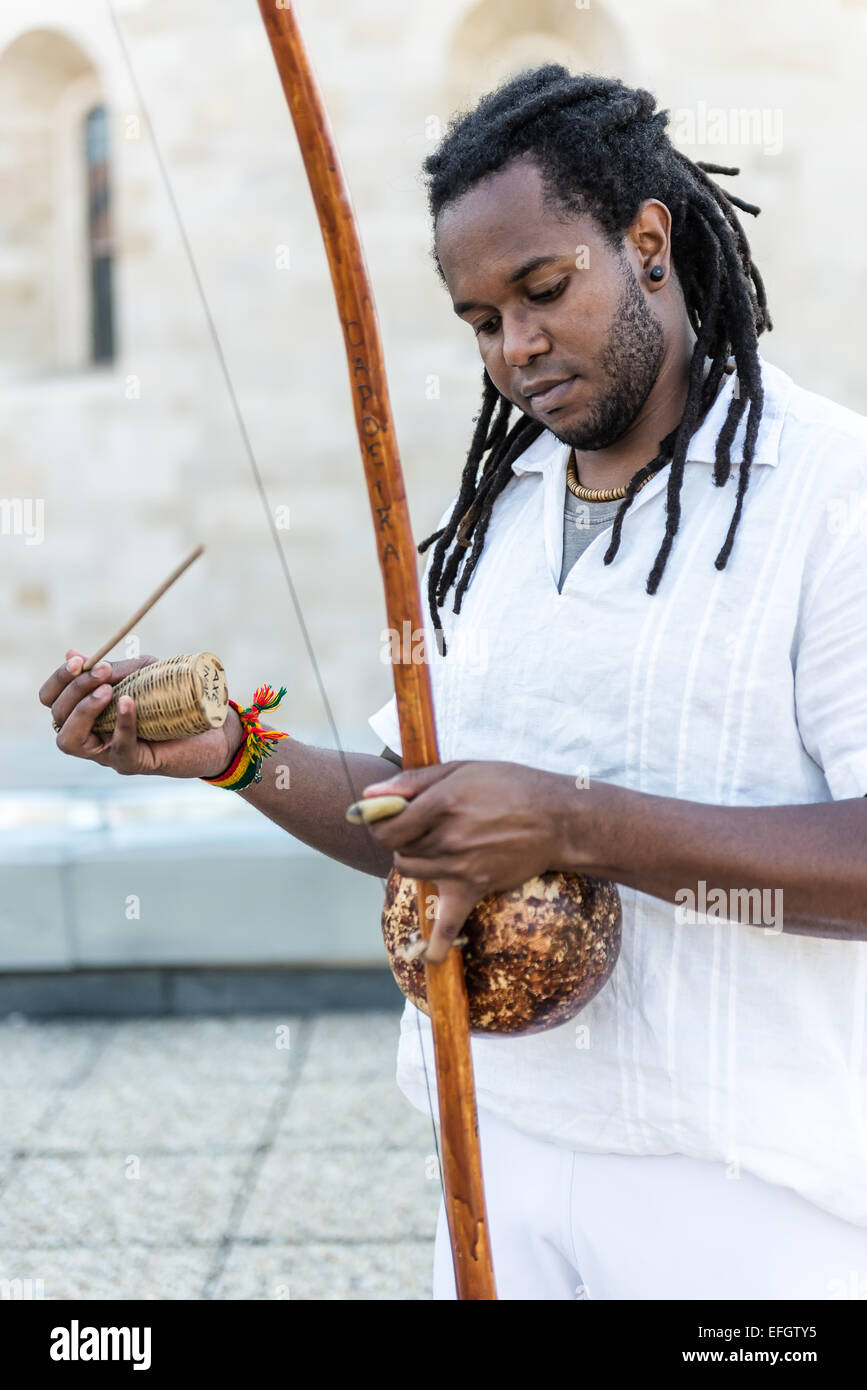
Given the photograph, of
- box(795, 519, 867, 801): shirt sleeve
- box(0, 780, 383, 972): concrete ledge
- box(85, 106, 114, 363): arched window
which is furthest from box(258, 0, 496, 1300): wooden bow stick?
box(85, 106, 114, 363): arched window

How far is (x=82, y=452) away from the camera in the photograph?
8.08 meters

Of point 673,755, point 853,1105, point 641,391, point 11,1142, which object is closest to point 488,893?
point 673,755

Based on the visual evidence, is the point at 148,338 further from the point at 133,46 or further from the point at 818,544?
the point at 818,544

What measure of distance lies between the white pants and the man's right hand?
56 cm

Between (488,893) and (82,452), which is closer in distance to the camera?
(488,893)

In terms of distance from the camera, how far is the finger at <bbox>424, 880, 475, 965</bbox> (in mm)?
1137

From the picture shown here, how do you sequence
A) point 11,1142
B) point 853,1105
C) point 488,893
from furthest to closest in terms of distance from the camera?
point 11,1142
point 853,1105
point 488,893

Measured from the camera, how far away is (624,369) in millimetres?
1380

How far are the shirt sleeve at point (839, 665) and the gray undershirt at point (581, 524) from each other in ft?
0.97

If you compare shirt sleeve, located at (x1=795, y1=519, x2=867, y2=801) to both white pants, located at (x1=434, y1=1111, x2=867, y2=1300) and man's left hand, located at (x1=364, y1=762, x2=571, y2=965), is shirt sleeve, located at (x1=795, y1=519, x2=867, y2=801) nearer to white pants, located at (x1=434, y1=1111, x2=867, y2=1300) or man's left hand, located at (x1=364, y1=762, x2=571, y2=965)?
man's left hand, located at (x1=364, y1=762, x2=571, y2=965)

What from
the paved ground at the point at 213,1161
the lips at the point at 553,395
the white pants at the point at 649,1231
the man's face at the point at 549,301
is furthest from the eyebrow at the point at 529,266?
the paved ground at the point at 213,1161

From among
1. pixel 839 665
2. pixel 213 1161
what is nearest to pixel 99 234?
pixel 213 1161

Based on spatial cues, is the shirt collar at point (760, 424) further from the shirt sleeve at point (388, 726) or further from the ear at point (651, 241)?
the shirt sleeve at point (388, 726)

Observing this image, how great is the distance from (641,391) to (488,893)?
0.58m
